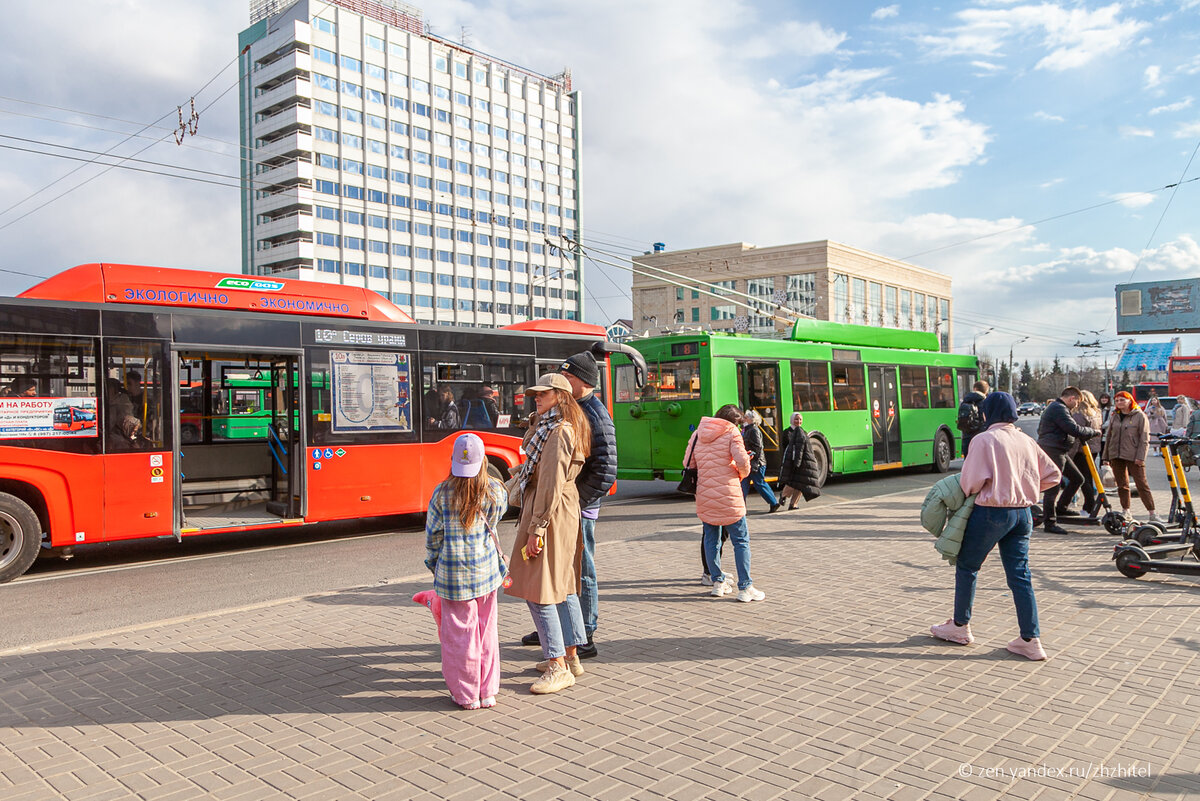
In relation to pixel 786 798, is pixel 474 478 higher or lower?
higher

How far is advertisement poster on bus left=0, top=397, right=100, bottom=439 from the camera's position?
854cm

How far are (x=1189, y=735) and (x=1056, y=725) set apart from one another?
58cm

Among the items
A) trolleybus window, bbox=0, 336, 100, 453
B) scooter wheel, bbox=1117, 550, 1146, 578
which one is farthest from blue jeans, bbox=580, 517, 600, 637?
trolleybus window, bbox=0, 336, 100, 453

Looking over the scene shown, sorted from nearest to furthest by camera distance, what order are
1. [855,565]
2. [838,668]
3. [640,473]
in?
[838,668]
[855,565]
[640,473]

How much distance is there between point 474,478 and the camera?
4777mm

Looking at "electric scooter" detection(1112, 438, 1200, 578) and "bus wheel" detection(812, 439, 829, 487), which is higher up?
"bus wheel" detection(812, 439, 829, 487)

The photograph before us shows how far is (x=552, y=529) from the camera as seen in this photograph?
4.95 meters

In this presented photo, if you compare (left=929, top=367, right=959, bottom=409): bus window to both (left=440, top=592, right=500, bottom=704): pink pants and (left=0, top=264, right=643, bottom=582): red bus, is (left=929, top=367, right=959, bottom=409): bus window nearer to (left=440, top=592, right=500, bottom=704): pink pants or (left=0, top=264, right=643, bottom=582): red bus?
(left=0, top=264, right=643, bottom=582): red bus

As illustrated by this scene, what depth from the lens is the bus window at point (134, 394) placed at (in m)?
9.16

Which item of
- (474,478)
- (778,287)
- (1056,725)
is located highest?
(778,287)

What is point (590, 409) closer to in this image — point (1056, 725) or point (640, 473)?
point (1056, 725)

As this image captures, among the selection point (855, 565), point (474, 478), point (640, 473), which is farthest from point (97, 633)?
point (640, 473)

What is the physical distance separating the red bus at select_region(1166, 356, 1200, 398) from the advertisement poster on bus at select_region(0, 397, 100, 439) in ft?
174

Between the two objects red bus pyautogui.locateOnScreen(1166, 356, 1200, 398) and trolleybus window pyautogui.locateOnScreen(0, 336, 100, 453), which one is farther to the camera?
red bus pyautogui.locateOnScreen(1166, 356, 1200, 398)
